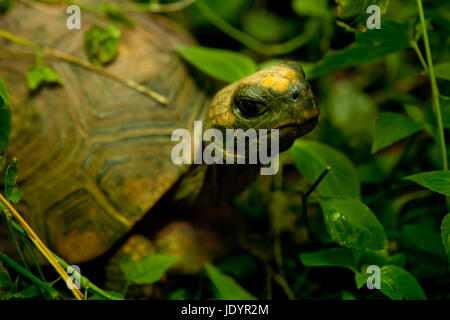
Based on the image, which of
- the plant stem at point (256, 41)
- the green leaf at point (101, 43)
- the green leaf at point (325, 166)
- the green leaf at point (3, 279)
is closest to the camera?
the green leaf at point (3, 279)

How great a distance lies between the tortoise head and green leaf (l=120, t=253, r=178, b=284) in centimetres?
58

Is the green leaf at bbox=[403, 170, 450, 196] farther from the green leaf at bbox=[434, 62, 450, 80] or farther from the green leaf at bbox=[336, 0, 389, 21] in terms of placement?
the green leaf at bbox=[336, 0, 389, 21]

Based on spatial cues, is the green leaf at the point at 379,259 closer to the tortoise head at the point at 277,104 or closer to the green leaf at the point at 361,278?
the green leaf at the point at 361,278

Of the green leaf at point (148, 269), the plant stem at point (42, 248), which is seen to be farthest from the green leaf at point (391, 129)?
the plant stem at point (42, 248)

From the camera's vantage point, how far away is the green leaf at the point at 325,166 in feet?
4.91

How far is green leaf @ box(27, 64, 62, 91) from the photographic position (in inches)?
71.1

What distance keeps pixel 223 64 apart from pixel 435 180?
106 cm

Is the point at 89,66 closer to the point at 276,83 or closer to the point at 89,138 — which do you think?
the point at 89,138

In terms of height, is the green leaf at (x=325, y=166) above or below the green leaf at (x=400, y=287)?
above

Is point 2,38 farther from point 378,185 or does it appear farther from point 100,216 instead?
point 378,185

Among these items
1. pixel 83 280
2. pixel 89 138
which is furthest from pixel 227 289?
pixel 89 138

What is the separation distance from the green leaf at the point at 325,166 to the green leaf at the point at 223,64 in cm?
44

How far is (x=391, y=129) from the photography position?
4.77 feet

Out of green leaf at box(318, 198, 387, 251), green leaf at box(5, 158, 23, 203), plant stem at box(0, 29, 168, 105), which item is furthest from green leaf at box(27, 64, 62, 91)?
green leaf at box(318, 198, 387, 251)
